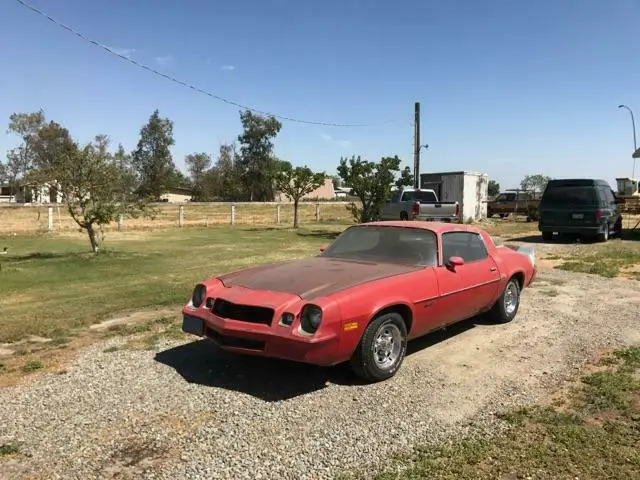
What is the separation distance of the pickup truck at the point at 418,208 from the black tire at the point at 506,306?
15051 mm

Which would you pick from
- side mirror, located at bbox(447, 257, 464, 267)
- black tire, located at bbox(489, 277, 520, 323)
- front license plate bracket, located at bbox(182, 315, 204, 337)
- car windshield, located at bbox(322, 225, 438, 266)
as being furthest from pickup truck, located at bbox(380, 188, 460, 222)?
front license plate bracket, located at bbox(182, 315, 204, 337)

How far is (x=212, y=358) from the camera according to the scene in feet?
18.2

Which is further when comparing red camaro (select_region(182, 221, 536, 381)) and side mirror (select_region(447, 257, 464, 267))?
side mirror (select_region(447, 257, 464, 267))

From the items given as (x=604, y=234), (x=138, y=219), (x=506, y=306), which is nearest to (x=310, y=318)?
(x=506, y=306)

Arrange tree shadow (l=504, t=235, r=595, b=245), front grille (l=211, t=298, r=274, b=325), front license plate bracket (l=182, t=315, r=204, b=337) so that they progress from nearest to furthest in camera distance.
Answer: front grille (l=211, t=298, r=274, b=325), front license plate bracket (l=182, t=315, r=204, b=337), tree shadow (l=504, t=235, r=595, b=245)

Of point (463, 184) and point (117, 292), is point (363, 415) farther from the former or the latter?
point (463, 184)

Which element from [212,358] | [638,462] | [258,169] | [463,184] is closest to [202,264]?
[212,358]

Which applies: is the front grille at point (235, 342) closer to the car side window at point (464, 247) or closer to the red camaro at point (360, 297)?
the red camaro at point (360, 297)

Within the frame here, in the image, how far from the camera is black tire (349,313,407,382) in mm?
4754

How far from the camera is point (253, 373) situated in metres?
5.11

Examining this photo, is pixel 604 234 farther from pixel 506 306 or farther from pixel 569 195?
pixel 506 306

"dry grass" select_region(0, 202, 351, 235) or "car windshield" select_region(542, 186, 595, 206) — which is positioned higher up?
"car windshield" select_region(542, 186, 595, 206)

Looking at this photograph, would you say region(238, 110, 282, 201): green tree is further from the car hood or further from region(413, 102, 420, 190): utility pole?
the car hood

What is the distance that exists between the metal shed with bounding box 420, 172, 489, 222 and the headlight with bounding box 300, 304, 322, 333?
26235 mm
